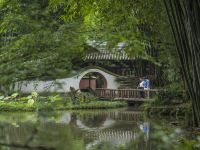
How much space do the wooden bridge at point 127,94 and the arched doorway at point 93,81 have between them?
4.01 ft

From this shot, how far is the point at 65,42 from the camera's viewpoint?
3.18 metres

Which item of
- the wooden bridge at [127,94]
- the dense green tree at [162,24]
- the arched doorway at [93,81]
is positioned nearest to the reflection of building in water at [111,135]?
the dense green tree at [162,24]

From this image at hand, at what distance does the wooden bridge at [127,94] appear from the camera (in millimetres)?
21967

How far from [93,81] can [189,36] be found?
73.1 ft

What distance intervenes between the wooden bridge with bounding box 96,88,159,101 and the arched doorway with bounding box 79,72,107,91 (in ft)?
4.01

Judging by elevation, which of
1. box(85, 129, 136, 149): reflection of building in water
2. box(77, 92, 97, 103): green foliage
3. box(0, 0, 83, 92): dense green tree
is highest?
box(0, 0, 83, 92): dense green tree

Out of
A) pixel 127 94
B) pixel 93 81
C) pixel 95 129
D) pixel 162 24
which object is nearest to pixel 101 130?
pixel 95 129

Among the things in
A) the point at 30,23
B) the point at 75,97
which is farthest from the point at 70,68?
the point at 75,97

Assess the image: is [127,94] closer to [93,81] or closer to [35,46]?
[93,81]

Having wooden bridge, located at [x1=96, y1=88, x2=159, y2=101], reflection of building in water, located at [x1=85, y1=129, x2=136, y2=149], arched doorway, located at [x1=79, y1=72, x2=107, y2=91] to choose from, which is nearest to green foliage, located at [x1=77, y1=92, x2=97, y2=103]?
wooden bridge, located at [x1=96, y1=88, x2=159, y2=101]

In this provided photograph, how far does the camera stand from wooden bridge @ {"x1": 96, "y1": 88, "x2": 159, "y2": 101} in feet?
72.1

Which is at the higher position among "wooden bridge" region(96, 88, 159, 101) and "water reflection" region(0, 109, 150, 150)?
"wooden bridge" region(96, 88, 159, 101)

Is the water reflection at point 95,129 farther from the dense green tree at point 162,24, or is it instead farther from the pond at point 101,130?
the dense green tree at point 162,24

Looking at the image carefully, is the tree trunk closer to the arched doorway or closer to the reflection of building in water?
the reflection of building in water
